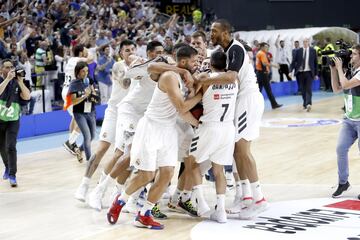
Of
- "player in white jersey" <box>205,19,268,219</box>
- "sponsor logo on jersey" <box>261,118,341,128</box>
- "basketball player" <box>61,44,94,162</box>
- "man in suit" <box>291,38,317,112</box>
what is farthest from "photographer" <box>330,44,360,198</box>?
"man in suit" <box>291,38,317,112</box>

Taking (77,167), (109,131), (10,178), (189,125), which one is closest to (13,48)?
(77,167)

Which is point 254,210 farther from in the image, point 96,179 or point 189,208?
point 96,179

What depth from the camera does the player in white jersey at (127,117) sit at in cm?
840

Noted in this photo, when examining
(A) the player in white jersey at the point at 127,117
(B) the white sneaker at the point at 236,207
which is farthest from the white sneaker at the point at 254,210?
(A) the player in white jersey at the point at 127,117

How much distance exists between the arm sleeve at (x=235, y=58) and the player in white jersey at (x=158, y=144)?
0.40m

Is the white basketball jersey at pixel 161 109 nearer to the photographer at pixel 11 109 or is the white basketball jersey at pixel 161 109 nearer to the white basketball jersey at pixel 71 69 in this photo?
the photographer at pixel 11 109

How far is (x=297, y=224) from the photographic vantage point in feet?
25.2

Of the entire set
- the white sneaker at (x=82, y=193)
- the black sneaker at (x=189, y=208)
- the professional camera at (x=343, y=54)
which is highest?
the professional camera at (x=343, y=54)

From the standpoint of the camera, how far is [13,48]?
16766 mm

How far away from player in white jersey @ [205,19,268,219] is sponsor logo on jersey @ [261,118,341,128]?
323 inches

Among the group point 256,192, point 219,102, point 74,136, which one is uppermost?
point 219,102

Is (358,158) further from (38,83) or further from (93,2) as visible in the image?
(93,2)

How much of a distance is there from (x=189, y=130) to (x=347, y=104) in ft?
6.46

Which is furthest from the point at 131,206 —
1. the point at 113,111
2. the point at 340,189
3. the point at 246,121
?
the point at 340,189
